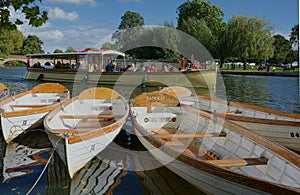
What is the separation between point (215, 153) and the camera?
23.0 ft

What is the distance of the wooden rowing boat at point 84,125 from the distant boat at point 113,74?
14843 millimetres

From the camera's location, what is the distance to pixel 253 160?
17.5 feet

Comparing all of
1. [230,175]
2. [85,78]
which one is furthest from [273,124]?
[85,78]

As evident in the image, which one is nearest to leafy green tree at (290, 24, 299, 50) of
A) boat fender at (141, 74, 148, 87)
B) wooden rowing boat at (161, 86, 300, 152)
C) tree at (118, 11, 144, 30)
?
tree at (118, 11, 144, 30)

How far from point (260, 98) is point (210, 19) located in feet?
132

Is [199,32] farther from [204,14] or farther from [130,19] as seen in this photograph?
[130,19]

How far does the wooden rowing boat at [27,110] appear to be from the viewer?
8.61m

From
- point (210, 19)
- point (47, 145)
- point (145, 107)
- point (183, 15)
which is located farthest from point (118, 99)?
point (183, 15)

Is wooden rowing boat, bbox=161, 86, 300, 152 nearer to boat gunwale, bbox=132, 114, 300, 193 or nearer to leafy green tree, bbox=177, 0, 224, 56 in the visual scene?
boat gunwale, bbox=132, 114, 300, 193

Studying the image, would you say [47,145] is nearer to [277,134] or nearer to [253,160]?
[253,160]

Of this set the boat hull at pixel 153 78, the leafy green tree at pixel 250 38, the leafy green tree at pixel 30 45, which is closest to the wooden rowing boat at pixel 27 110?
the boat hull at pixel 153 78

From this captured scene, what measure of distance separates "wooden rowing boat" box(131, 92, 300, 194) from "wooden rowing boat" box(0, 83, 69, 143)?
124 inches

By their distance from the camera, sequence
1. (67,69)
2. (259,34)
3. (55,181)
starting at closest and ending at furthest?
(55,181), (67,69), (259,34)

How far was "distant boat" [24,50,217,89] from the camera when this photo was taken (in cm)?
2547
